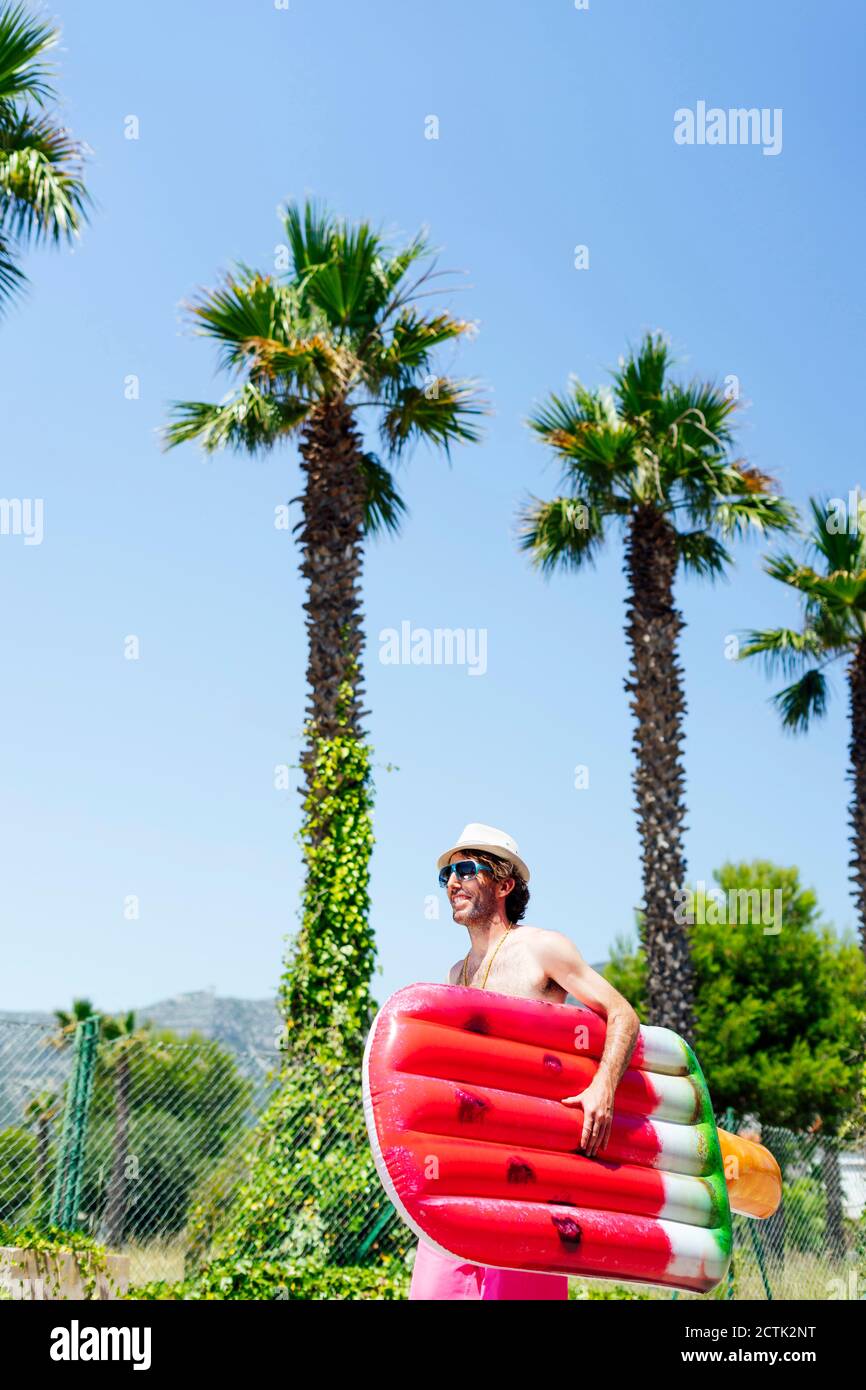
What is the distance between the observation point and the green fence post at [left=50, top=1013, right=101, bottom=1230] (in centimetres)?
770

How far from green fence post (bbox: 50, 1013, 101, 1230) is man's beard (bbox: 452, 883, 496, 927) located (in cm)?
424

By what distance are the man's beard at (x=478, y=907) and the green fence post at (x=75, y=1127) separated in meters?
4.24

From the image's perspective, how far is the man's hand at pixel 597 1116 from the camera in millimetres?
4066

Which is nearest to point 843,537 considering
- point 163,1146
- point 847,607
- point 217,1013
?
point 847,607

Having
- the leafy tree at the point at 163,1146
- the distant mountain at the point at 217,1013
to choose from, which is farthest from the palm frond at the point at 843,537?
the distant mountain at the point at 217,1013

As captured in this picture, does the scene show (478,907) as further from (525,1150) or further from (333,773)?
(333,773)

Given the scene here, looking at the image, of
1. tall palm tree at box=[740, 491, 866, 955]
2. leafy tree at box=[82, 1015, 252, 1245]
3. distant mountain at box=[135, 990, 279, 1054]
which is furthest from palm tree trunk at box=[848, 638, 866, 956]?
distant mountain at box=[135, 990, 279, 1054]

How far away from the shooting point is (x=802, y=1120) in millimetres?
28359

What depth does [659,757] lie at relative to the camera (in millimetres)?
14625

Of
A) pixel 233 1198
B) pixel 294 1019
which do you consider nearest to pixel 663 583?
pixel 294 1019

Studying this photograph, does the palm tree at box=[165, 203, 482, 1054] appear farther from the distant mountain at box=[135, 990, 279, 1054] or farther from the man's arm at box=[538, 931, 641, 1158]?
the distant mountain at box=[135, 990, 279, 1054]

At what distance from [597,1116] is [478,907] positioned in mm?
765
